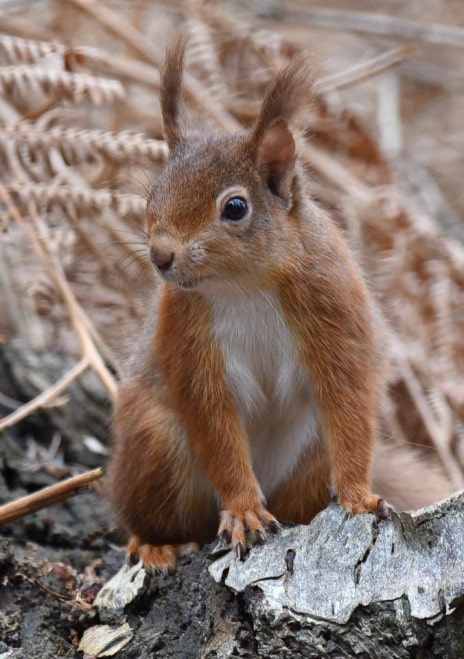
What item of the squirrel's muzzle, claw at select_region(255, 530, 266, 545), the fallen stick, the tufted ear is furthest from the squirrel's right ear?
claw at select_region(255, 530, 266, 545)

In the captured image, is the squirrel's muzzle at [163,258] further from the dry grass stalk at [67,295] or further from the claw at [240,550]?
the dry grass stalk at [67,295]

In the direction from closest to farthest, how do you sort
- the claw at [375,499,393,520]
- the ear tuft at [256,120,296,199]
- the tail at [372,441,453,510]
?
the claw at [375,499,393,520]
the ear tuft at [256,120,296,199]
the tail at [372,441,453,510]

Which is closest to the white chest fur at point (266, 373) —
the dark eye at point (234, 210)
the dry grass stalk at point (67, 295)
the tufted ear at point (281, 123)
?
the dark eye at point (234, 210)

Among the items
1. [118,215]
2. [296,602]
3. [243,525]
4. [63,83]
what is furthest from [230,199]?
[118,215]

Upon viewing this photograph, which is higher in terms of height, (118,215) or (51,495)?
(118,215)

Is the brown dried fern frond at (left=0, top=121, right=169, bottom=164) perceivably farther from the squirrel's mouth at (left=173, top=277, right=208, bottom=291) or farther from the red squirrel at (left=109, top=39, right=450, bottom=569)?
the squirrel's mouth at (left=173, top=277, right=208, bottom=291)

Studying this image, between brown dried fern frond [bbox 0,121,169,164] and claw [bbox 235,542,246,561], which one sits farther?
brown dried fern frond [bbox 0,121,169,164]

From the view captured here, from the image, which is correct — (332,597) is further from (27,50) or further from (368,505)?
(27,50)

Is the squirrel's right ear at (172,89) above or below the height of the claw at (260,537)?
above

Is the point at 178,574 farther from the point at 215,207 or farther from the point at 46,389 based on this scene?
the point at 46,389
